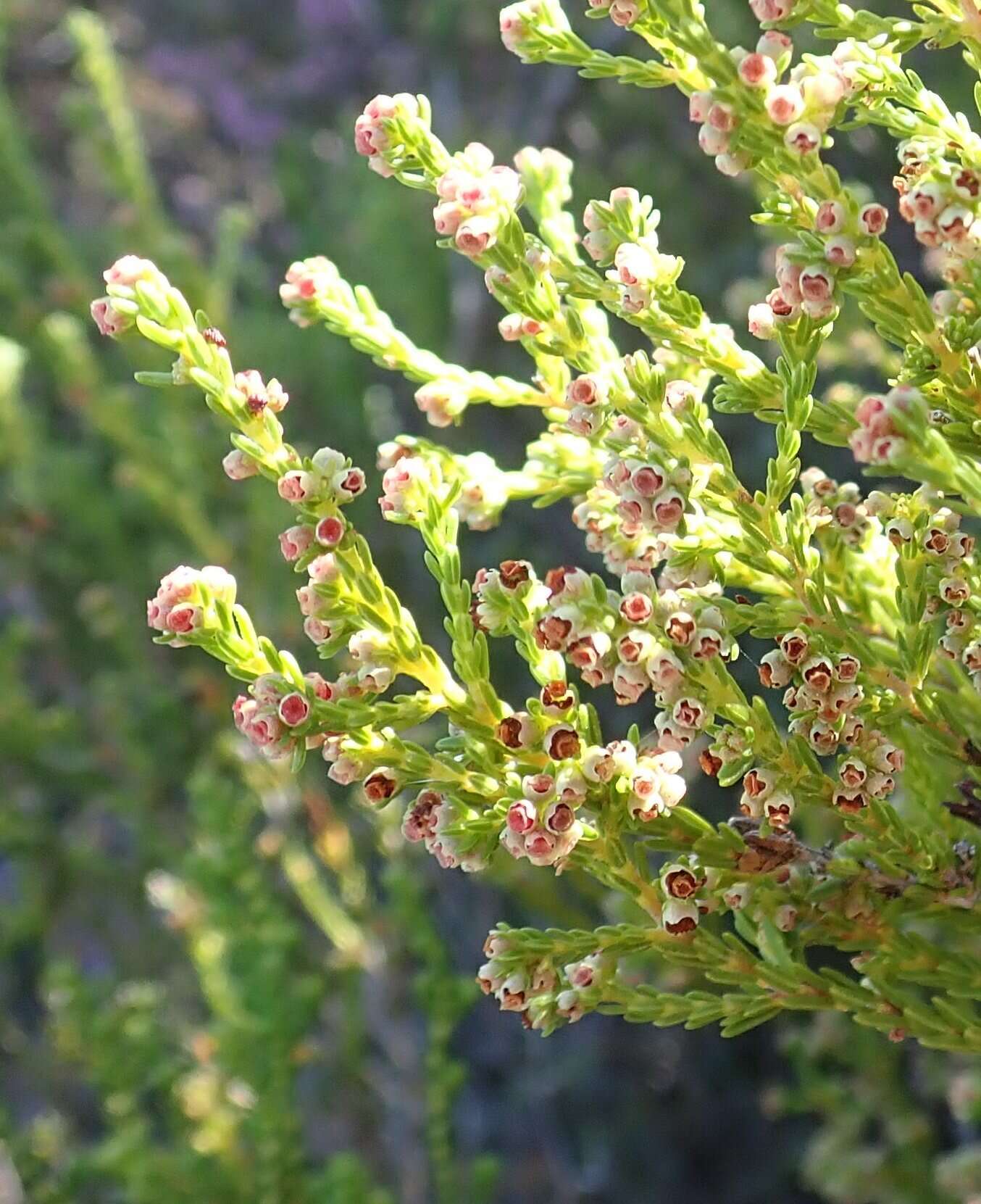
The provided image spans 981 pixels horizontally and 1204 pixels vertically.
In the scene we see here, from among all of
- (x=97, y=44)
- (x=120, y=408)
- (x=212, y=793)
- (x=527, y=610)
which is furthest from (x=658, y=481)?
(x=97, y=44)

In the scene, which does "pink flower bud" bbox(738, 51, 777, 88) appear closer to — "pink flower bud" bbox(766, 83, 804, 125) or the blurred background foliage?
"pink flower bud" bbox(766, 83, 804, 125)

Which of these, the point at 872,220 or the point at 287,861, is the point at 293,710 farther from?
the point at 287,861

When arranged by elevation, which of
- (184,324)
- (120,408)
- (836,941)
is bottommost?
(120,408)

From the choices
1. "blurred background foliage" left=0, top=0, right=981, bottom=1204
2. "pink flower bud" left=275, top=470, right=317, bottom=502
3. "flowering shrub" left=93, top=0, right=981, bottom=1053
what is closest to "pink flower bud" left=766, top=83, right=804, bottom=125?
"flowering shrub" left=93, top=0, right=981, bottom=1053

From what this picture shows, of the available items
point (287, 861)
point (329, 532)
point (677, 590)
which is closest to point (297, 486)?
point (329, 532)

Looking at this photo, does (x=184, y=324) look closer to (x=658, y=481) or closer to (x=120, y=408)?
(x=658, y=481)

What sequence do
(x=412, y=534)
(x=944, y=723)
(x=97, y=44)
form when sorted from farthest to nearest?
(x=412, y=534) → (x=97, y=44) → (x=944, y=723)
